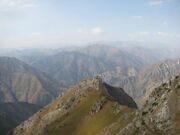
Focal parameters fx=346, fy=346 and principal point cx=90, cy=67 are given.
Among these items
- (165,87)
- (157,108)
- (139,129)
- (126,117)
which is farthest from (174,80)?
(126,117)

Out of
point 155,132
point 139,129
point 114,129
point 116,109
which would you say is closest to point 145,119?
point 139,129

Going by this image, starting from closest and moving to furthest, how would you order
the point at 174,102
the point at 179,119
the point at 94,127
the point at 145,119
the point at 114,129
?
the point at 179,119, the point at 174,102, the point at 145,119, the point at 114,129, the point at 94,127

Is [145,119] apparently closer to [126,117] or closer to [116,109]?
[126,117]

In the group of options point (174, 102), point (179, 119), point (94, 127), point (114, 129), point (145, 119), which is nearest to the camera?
point (179, 119)

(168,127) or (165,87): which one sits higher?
(165,87)

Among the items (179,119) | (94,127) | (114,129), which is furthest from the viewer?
(94,127)

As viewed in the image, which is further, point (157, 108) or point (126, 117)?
point (126, 117)

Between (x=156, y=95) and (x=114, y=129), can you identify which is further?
(x=114, y=129)

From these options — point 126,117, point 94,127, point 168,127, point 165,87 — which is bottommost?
point 94,127

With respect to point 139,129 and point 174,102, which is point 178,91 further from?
Answer: point 139,129
